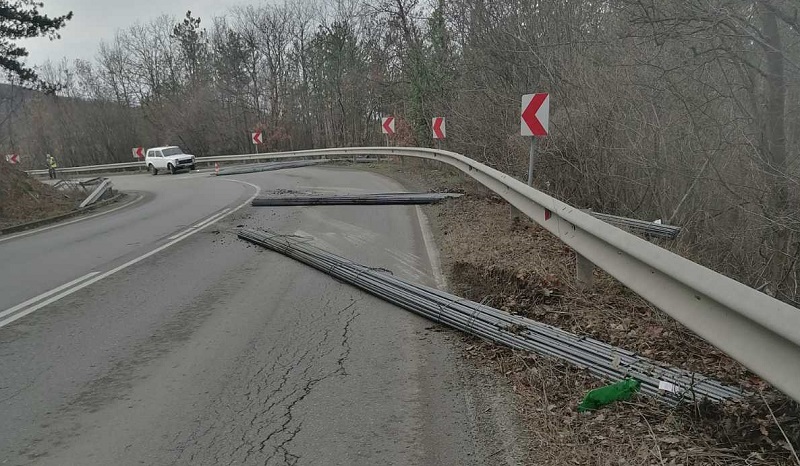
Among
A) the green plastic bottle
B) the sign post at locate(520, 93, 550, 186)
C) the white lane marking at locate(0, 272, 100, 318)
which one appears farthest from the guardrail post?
the white lane marking at locate(0, 272, 100, 318)

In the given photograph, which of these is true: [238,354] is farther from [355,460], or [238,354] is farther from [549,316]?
[549,316]

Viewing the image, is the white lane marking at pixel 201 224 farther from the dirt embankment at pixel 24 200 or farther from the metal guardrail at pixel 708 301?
the metal guardrail at pixel 708 301

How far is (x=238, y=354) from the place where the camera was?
4.82 m

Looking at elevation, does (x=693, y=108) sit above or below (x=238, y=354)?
above

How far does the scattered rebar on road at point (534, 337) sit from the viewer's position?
137 inches

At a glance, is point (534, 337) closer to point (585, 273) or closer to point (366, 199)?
point (585, 273)

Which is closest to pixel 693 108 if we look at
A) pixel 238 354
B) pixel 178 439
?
pixel 238 354

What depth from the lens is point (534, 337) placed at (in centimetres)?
454

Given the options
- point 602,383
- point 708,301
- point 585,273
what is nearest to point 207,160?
point 585,273

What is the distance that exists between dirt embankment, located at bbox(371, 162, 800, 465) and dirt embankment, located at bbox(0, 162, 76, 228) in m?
14.6

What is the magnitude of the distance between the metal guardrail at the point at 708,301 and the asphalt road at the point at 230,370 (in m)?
1.29

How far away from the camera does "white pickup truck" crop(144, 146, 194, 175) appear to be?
120 ft

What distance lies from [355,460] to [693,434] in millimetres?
1874

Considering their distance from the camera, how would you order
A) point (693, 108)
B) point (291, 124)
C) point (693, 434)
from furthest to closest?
point (291, 124)
point (693, 108)
point (693, 434)
